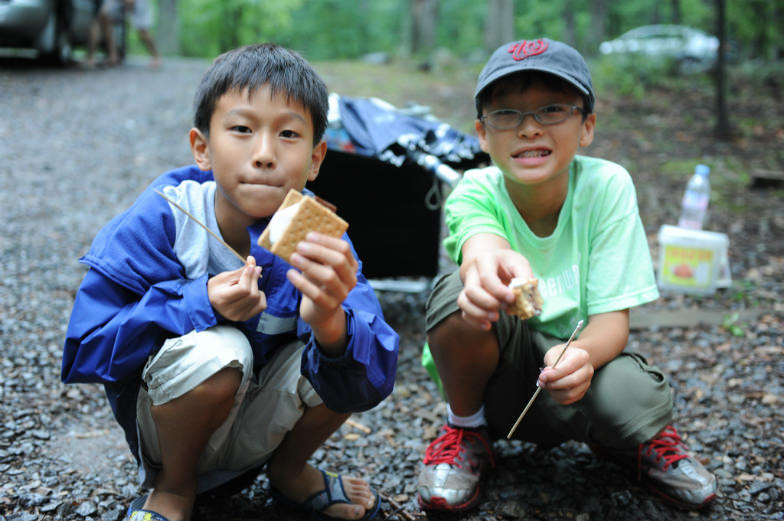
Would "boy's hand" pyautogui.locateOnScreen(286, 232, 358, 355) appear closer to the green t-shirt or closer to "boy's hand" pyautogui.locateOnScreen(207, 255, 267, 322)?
"boy's hand" pyautogui.locateOnScreen(207, 255, 267, 322)

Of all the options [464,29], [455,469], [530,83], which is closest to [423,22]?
[530,83]

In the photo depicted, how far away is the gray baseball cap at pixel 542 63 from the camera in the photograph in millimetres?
2033

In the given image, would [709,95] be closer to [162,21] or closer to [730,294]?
[730,294]

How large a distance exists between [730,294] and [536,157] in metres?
2.58

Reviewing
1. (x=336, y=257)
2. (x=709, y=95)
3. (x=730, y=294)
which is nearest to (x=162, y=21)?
(x=709, y=95)

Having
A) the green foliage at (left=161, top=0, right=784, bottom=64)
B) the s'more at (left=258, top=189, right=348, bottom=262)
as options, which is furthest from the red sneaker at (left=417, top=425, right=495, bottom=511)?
the green foliage at (left=161, top=0, right=784, bottom=64)

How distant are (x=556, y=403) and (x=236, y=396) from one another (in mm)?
983

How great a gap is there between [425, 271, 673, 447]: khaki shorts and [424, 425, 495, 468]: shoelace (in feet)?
0.30

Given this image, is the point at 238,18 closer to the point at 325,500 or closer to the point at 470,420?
the point at 470,420

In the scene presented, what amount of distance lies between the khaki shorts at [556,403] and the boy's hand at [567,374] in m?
0.27

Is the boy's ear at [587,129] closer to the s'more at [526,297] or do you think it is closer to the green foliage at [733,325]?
the s'more at [526,297]

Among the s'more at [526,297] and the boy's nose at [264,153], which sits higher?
the boy's nose at [264,153]

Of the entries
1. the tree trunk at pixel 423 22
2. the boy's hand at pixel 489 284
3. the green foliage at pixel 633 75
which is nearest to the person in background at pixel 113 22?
the tree trunk at pixel 423 22

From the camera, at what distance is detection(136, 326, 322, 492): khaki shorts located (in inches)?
67.8
